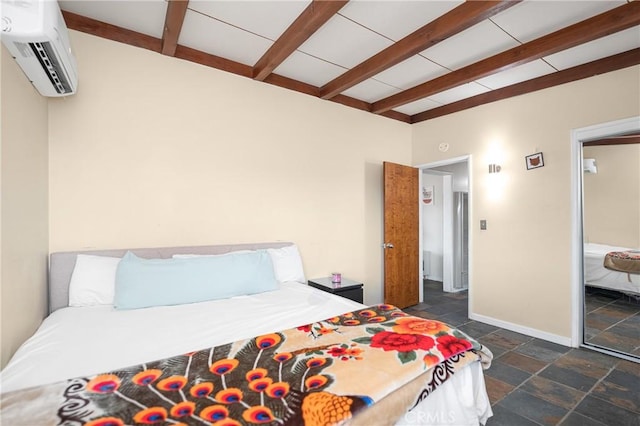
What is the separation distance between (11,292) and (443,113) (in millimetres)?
4470

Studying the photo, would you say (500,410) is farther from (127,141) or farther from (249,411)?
(127,141)

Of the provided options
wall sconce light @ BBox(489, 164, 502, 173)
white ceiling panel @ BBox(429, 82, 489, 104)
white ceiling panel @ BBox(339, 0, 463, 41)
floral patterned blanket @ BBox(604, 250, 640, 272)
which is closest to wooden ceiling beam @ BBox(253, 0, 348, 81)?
→ white ceiling panel @ BBox(339, 0, 463, 41)

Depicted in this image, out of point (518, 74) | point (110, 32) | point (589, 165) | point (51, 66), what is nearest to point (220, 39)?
point (110, 32)

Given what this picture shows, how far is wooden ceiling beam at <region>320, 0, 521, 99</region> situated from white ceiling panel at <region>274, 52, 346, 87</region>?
0.42 ft

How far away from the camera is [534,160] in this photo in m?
3.24

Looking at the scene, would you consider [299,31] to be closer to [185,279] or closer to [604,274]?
[185,279]

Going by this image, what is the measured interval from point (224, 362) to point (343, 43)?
2.55 m

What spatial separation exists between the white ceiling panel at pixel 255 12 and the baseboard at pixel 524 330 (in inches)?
148

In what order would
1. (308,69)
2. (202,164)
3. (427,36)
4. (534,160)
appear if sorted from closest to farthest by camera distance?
(427,36)
(202,164)
(308,69)
(534,160)

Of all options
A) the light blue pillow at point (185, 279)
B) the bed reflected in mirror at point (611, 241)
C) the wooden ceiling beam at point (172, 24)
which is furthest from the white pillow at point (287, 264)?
the bed reflected in mirror at point (611, 241)

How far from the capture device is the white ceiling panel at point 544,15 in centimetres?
210

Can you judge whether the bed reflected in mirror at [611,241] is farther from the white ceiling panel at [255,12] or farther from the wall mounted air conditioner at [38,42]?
the wall mounted air conditioner at [38,42]

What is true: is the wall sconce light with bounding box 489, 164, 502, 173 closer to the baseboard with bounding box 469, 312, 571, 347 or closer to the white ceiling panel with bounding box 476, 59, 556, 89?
the white ceiling panel with bounding box 476, 59, 556, 89

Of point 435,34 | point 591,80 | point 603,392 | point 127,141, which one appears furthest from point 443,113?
point 127,141
